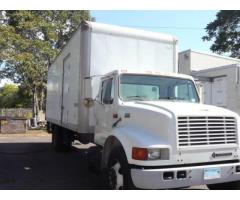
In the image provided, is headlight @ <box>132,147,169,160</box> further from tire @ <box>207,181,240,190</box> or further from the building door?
the building door

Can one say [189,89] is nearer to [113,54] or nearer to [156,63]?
[156,63]

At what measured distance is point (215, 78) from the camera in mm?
19766

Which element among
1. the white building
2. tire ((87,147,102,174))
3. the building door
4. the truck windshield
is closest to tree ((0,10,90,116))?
the white building

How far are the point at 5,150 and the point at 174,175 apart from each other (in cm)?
995

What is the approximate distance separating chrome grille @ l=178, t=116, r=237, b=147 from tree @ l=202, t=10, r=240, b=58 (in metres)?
30.7

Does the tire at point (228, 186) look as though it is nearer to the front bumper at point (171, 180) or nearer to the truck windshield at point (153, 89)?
the front bumper at point (171, 180)

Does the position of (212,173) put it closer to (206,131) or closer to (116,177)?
(206,131)

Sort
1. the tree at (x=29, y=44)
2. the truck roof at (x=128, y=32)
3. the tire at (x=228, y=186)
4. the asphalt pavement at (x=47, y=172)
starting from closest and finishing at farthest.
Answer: the tire at (x=228, y=186) → the asphalt pavement at (x=47, y=172) → the truck roof at (x=128, y=32) → the tree at (x=29, y=44)

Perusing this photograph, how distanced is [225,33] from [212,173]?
31.5 metres

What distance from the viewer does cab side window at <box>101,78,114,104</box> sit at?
6.98 meters

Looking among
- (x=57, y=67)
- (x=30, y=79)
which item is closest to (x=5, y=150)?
(x=57, y=67)

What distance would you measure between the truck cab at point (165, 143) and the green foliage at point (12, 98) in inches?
1704

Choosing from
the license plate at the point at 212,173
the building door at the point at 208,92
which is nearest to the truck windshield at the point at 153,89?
the license plate at the point at 212,173

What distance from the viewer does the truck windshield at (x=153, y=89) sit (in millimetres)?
6848
